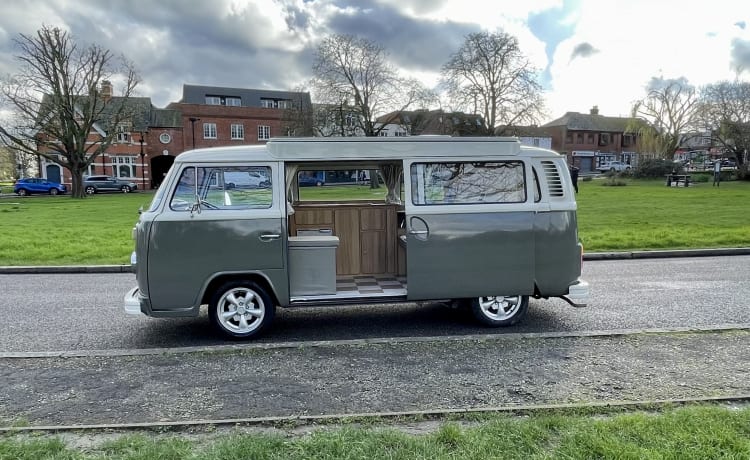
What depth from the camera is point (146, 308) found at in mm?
5441

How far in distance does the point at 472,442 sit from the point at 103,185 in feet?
162

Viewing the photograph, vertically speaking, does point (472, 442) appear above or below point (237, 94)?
below

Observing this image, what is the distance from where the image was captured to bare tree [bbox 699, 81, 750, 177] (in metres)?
46.7

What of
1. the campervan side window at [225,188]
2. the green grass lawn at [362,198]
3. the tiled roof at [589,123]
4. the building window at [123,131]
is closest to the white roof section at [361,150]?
the campervan side window at [225,188]

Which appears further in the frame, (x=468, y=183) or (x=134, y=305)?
(x=468, y=183)

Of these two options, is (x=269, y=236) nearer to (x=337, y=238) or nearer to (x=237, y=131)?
(x=337, y=238)

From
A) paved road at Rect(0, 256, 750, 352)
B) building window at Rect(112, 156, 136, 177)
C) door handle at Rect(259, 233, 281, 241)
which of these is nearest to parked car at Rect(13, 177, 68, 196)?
building window at Rect(112, 156, 136, 177)

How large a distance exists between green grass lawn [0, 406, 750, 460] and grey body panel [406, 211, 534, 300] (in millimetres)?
2482

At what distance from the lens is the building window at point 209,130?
174 ft

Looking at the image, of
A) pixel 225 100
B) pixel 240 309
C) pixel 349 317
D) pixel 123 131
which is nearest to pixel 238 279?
pixel 240 309

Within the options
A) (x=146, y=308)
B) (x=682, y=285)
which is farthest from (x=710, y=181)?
(x=146, y=308)

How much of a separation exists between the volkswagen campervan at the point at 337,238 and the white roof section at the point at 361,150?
1 centimetres

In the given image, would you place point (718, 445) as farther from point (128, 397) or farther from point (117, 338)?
point (117, 338)

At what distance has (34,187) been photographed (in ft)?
139
